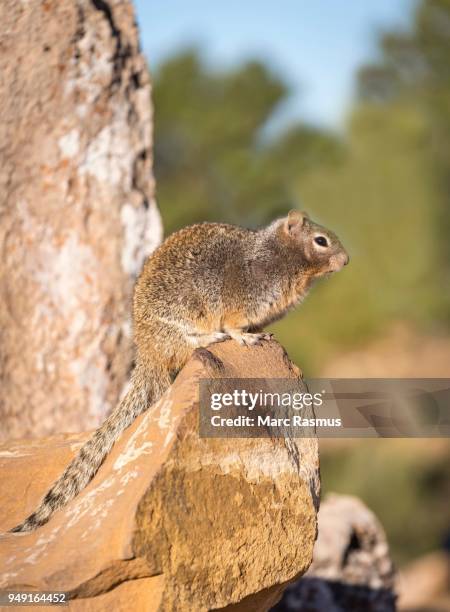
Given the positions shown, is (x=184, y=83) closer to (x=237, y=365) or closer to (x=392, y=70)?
(x=392, y=70)

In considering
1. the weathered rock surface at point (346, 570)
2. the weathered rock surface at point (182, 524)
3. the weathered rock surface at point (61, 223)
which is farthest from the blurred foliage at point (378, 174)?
the weathered rock surface at point (182, 524)

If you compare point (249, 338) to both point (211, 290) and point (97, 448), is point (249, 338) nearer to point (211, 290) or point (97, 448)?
point (211, 290)

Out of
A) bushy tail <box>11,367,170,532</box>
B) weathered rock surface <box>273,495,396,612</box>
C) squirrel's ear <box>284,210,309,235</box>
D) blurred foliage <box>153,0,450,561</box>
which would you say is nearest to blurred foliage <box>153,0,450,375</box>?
blurred foliage <box>153,0,450,561</box>

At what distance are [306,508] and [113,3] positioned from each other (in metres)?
5.54

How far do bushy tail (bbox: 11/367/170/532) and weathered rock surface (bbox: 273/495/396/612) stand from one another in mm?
2848

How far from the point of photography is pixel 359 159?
22.7m

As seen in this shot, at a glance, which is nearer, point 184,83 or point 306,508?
point 306,508

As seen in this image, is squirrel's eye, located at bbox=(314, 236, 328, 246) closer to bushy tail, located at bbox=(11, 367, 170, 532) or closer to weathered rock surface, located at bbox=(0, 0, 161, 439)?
bushy tail, located at bbox=(11, 367, 170, 532)

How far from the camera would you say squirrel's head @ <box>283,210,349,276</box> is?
6.88m

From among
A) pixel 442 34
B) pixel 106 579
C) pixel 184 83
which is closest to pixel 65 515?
pixel 106 579

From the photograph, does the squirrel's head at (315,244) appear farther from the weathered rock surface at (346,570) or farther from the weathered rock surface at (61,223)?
the weathered rock surface at (346,570)

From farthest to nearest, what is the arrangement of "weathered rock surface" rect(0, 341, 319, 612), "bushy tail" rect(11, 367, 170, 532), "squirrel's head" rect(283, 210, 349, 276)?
"squirrel's head" rect(283, 210, 349, 276) → "bushy tail" rect(11, 367, 170, 532) → "weathered rock surface" rect(0, 341, 319, 612)

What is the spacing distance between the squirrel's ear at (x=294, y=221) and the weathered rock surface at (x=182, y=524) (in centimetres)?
155

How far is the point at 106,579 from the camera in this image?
479cm
